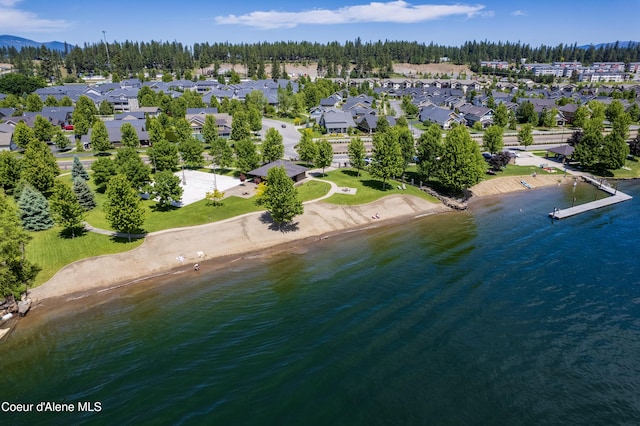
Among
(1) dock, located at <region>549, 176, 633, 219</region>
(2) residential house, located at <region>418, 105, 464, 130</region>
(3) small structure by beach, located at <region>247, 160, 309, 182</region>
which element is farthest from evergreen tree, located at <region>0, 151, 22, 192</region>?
(2) residential house, located at <region>418, 105, 464, 130</region>

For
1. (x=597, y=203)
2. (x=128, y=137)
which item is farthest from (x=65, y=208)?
(x=597, y=203)

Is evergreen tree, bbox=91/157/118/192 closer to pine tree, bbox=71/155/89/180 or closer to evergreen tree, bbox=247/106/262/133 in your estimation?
pine tree, bbox=71/155/89/180

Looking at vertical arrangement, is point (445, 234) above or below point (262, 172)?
below

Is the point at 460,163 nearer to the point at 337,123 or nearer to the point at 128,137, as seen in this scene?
the point at 337,123

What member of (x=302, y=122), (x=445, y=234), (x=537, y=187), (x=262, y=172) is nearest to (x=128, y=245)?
(x=262, y=172)

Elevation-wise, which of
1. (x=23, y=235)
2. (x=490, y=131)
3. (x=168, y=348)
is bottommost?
(x=168, y=348)

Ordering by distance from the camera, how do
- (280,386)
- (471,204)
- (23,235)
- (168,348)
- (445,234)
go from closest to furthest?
(280,386) < (168,348) < (23,235) < (445,234) < (471,204)

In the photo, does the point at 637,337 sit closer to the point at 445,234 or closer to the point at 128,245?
the point at 445,234

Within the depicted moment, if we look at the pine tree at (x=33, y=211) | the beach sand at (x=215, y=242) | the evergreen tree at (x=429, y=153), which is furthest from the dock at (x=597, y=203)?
the pine tree at (x=33, y=211)
